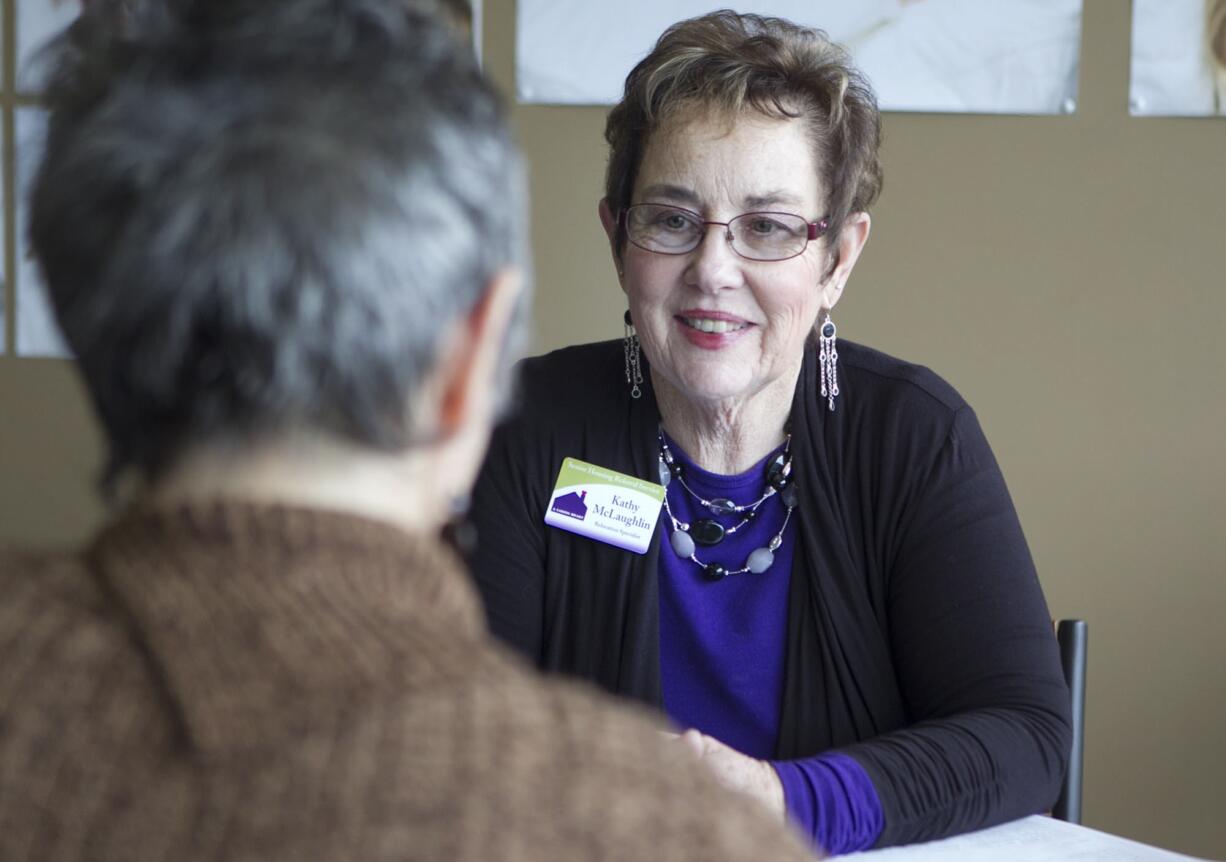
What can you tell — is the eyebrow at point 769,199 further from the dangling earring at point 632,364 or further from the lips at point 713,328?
the dangling earring at point 632,364

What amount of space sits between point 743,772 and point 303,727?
3.02ft

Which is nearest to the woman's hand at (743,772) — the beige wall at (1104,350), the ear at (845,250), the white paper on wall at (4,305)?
the ear at (845,250)

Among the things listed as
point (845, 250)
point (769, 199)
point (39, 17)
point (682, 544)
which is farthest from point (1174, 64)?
point (39, 17)

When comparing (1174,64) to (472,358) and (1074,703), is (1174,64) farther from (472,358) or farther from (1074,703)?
(472,358)

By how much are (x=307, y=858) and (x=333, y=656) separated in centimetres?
9

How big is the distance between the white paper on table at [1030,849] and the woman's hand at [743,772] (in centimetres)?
10

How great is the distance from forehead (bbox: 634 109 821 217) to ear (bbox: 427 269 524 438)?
1098mm

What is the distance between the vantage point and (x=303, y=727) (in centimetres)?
58

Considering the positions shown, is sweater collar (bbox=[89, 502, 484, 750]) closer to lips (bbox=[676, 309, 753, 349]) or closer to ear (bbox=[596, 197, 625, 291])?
lips (bbox=[676, 309, 753, 349])

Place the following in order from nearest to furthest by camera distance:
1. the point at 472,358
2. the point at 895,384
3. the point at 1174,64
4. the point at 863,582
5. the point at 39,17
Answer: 1. the point at 472,358
2. the point at 863,582
3. the point at 895,384
4. the point at 1174,64
5. the point at 39,17

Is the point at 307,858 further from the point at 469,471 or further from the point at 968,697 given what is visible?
the point at 968,697

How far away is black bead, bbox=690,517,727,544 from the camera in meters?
1.83

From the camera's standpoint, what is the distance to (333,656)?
1.95 ft

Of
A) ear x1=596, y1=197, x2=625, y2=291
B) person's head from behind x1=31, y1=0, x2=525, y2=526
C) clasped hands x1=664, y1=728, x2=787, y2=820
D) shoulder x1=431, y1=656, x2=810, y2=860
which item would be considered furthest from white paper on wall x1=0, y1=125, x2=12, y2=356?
shoulder x1=431, y1=656, x2=810, y2=860
